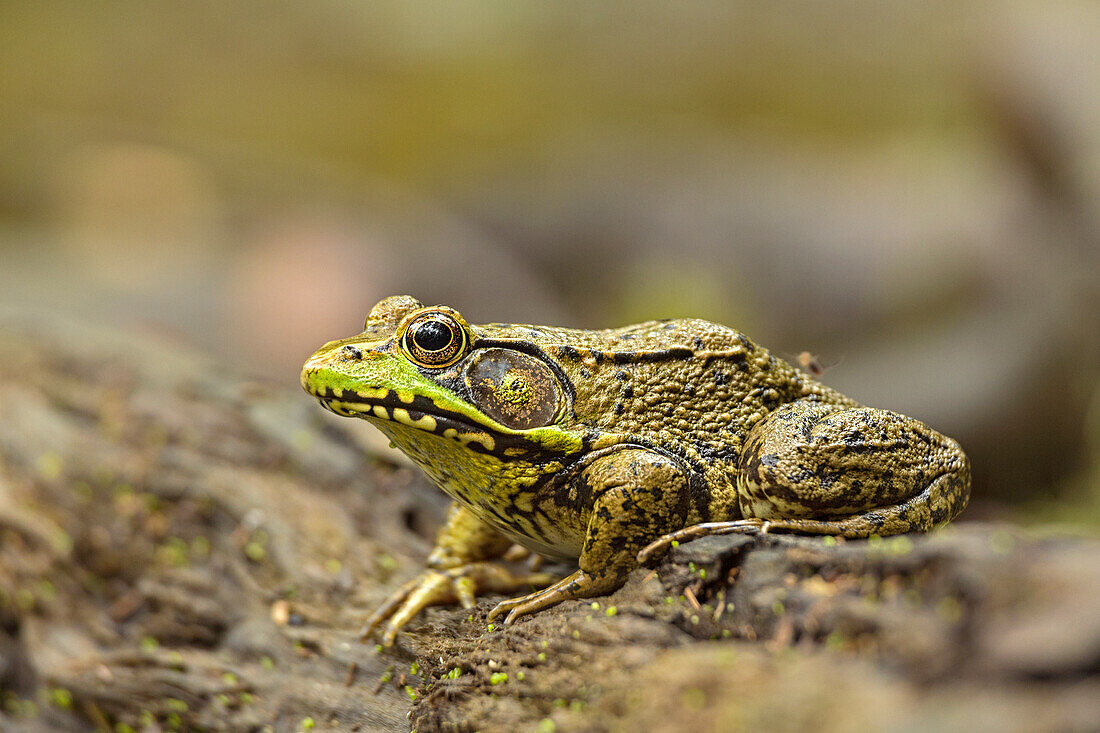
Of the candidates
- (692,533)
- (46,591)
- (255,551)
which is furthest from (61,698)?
(692,533)

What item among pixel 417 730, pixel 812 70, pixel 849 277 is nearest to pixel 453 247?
pixel 849 277

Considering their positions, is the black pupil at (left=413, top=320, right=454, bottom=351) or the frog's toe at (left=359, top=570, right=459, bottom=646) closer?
the black pupil at (left=413, top=320, right=454, bottom=351)

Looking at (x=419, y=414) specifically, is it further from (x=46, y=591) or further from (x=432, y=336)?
(x=46, y=591)

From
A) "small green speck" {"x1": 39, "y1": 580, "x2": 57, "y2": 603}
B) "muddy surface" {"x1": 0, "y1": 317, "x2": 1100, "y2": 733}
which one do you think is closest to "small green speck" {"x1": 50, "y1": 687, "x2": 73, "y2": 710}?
"muddy surface" {"x1": 0, "y1": 317, "x2": 1100, "y2": 733}

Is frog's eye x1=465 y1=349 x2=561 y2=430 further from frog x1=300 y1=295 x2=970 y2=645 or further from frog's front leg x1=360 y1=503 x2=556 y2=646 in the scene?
frog's front leg x1=360 y1=503 x2=556 y2=646

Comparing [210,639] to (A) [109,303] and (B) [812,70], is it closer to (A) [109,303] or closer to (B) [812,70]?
(A) [109,303]

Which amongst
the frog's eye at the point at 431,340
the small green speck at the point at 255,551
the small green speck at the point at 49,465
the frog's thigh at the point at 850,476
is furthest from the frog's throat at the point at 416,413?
the small green speck at the point at 49,465
